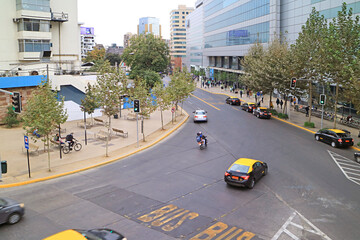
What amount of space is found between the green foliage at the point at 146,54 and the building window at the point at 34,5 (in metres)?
25.6

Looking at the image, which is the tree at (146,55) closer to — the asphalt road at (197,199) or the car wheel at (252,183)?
the asphalt road at (197,199)

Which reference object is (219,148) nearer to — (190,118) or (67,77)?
(190,118)

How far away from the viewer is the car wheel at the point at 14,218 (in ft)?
42.1

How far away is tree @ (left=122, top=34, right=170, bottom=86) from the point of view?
217 ft

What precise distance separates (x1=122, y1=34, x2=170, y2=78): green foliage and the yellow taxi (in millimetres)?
49435

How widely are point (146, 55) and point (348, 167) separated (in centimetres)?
5072

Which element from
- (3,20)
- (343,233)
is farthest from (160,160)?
(3,20)

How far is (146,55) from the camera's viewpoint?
6631 cm

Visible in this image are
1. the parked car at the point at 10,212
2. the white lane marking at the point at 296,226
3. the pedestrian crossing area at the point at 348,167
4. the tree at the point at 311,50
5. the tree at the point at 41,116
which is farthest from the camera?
the tree at the point at 311,50

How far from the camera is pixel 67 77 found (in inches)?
1556

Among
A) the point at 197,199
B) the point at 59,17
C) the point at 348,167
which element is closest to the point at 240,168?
the point at 197,199

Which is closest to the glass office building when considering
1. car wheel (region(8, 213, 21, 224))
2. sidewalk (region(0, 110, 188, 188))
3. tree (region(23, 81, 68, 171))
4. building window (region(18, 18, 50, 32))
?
sidewalk (region(0, 110, 188, 188))

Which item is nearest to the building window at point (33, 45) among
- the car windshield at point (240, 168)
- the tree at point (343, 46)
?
the tree at point (343, 46)

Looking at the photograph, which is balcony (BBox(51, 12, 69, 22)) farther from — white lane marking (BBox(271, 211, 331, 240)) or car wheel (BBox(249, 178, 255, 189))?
white lane marking (BBox(271, 211, 331, 240))
